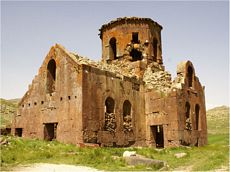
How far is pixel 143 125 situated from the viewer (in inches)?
786

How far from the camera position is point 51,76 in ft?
63.5

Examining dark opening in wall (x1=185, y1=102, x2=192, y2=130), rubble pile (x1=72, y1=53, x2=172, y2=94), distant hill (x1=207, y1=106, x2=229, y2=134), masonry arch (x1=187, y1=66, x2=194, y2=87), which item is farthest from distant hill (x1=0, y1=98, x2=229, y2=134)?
masonry arch (x1=187, y1=66, x2=194, y2=87)

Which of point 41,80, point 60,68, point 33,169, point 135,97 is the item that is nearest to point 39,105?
point 41,80

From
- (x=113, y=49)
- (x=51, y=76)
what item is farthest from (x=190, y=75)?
(x=51, y=76)

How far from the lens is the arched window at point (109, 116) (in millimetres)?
17311

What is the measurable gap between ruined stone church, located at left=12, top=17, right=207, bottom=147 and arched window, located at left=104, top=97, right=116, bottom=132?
51 mm

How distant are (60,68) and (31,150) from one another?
6.16 m

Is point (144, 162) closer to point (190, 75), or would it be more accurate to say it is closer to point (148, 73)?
point (148, 73)

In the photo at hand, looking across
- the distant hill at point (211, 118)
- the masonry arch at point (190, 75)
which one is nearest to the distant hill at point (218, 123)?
the distant hill at point (211, 118)

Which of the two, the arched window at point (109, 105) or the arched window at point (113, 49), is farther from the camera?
the arched window at point (113, 49)

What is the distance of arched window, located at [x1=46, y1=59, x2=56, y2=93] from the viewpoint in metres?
19.0

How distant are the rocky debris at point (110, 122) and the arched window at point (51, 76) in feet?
13.6

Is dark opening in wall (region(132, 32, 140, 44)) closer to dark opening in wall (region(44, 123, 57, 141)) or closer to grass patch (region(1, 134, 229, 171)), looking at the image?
dark opening in wall (region(44, 123, 57, 141))

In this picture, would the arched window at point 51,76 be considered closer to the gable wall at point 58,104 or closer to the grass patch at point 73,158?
the gable wall at point 58,104
